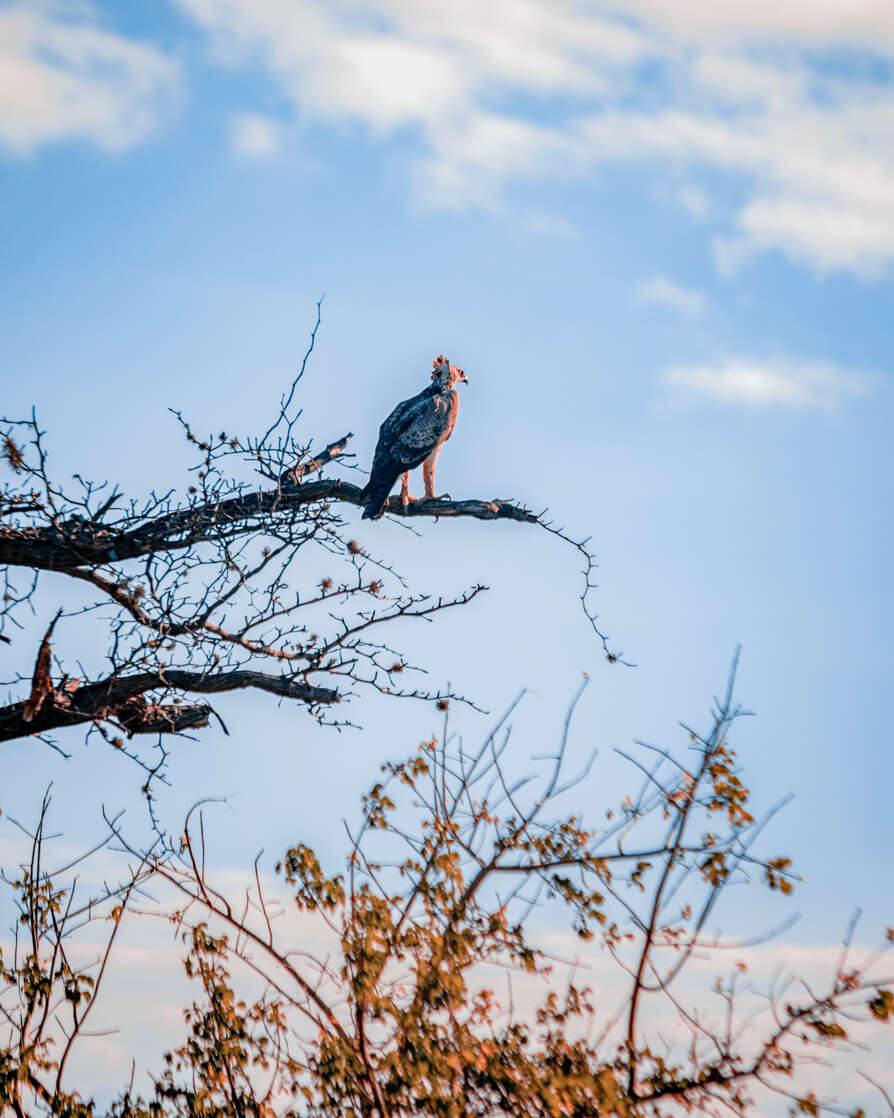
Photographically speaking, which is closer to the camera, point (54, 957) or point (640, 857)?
point (640, 857)

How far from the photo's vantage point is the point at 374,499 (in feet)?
28.6

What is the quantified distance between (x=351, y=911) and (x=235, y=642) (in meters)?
2.23

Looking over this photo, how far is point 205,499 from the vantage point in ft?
24.9

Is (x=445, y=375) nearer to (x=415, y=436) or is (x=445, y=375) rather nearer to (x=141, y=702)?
(x=415, y=436)

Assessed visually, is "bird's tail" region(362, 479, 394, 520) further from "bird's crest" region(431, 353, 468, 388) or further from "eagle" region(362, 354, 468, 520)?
"bird's crest" region(431, 353, 468, 388)

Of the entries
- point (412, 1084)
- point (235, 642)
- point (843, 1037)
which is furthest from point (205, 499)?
point (843, 1037)

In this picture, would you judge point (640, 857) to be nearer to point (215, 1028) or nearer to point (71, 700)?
point (215, 1028)

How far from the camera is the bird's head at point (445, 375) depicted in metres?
10.7

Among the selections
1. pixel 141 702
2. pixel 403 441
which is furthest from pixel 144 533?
pixel 403 441

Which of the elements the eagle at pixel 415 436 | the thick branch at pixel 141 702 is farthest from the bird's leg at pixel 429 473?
the thick branch at pixel 141 702

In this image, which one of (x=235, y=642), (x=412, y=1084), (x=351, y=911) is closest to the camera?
(x=412, y=1084)

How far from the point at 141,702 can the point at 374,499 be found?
218 centimetres

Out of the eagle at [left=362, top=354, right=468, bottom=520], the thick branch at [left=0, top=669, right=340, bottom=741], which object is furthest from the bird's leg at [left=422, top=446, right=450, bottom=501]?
the thick branch at [left=0, top=669, right=340, bottom=741]

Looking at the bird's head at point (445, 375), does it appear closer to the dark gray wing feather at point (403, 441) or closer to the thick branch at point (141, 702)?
the dark gray wing feather at point (403, 441)
